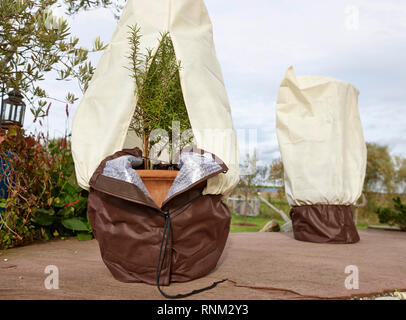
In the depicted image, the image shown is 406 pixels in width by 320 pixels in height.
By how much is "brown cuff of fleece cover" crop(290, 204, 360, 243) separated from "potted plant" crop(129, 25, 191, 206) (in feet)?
8.69

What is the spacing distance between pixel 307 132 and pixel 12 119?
158 inches

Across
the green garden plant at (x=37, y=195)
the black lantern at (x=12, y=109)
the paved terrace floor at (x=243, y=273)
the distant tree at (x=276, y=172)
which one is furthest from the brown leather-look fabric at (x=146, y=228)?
the distant tree at (x=276, y=172)

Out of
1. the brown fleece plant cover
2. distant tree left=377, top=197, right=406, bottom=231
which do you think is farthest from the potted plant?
distant tree left=377, top=197, right=406, bottom=231

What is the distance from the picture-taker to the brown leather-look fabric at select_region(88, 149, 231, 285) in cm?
Answer: 204

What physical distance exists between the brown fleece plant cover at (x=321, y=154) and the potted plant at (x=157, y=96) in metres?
2.49

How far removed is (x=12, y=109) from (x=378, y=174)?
11347mm

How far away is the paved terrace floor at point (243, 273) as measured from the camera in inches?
75.9

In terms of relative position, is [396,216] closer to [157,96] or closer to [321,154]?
[321,154]

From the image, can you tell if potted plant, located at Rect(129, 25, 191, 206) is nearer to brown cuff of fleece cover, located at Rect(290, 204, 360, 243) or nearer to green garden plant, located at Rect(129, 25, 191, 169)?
green garden plant, located at Rect(129, 25, 191, 169)

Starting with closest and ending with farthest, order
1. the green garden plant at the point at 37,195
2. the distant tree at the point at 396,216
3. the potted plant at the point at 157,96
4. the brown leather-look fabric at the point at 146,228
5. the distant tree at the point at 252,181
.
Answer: the brown leather-look fabric at the point at 146,228 → the potted plant at the point at 157,96 → the green garden plant at the point at 37,195 → the distant tree at the point at 396,216 → the distant tree at the point at 252,181

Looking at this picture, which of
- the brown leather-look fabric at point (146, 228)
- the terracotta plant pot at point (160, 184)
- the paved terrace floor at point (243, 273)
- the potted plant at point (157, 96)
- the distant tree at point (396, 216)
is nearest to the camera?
the paved terrace floor at point (243, 273)

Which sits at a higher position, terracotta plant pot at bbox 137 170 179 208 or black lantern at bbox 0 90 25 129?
black lantern at bbox 0 90 25 129

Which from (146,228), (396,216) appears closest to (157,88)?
(146,228)

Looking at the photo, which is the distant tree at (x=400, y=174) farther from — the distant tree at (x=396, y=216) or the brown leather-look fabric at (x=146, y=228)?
the brown leather-look fabric at (x=146, y=228)
